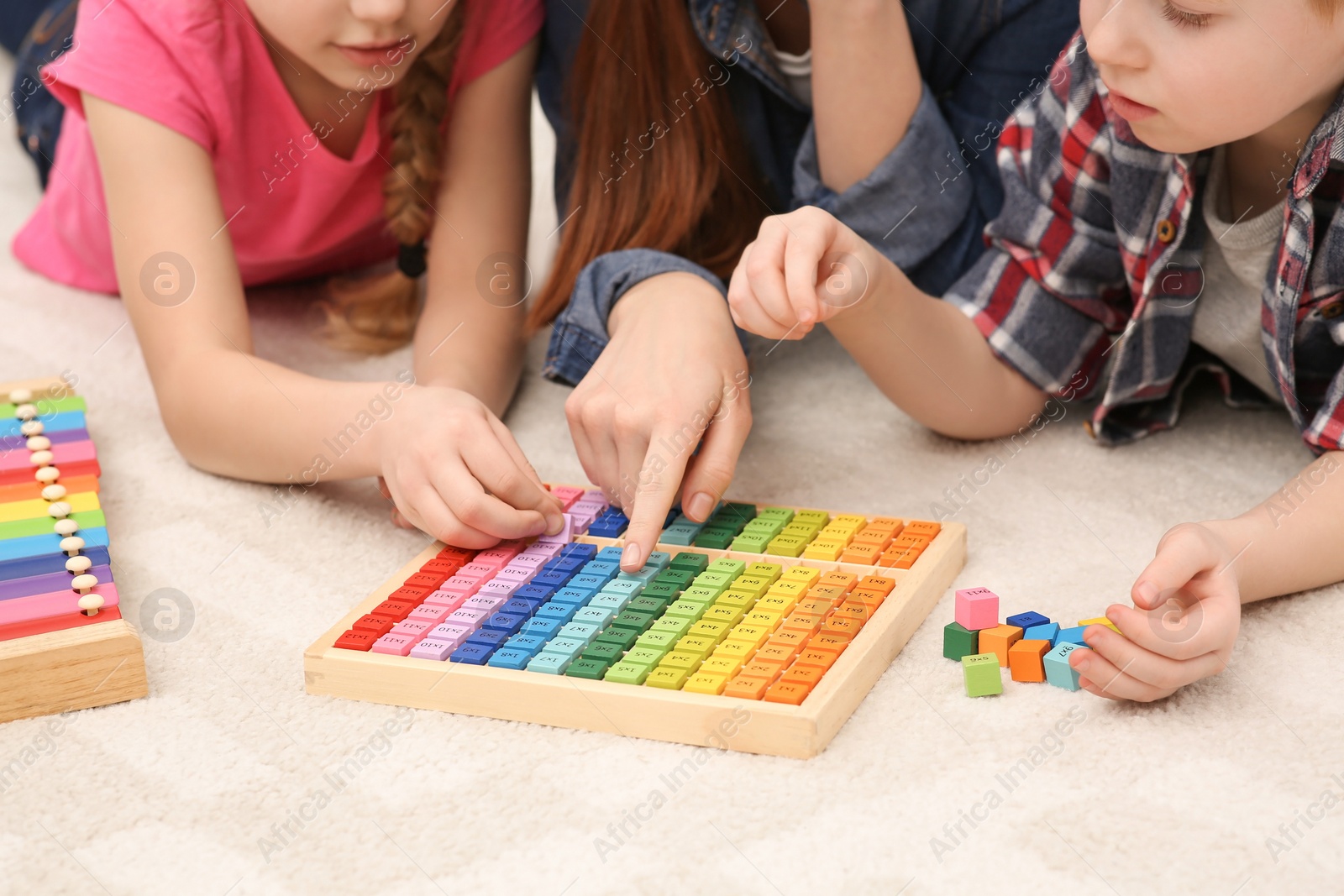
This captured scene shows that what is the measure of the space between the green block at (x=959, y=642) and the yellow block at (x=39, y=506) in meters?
0.55

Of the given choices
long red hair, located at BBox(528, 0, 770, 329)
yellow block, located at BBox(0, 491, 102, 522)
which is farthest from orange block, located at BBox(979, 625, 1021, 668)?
yellow block, located at BBox(0, 491, 102, 522)

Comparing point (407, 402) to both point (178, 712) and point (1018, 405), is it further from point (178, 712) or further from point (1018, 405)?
point (1018, 405)

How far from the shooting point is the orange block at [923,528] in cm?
79

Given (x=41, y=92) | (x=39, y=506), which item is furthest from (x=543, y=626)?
(x=41, y=92)

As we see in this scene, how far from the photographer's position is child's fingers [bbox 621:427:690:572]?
2.47 ft

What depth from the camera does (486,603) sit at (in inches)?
29.1

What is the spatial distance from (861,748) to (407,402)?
0.40 metres

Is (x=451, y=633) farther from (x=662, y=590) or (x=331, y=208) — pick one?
(x=331, y=208)

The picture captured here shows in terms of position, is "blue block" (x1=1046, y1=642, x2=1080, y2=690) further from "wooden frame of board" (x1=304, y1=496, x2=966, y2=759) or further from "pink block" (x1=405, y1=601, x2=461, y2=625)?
"pink block" (x1=405, y1=601, x2=461, y2=625)

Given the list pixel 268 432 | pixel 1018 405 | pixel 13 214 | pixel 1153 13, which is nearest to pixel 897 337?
pixel 1018 405

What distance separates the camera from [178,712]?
692 mm

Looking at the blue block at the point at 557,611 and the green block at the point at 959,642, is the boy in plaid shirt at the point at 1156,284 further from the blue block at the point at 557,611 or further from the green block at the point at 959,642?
the blue block at the point at 557,611

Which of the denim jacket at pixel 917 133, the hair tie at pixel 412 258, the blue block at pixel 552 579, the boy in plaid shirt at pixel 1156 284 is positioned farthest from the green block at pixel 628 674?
the hair tie at pixel 412 258

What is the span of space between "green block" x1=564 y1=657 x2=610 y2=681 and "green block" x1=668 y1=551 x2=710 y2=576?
116mm
